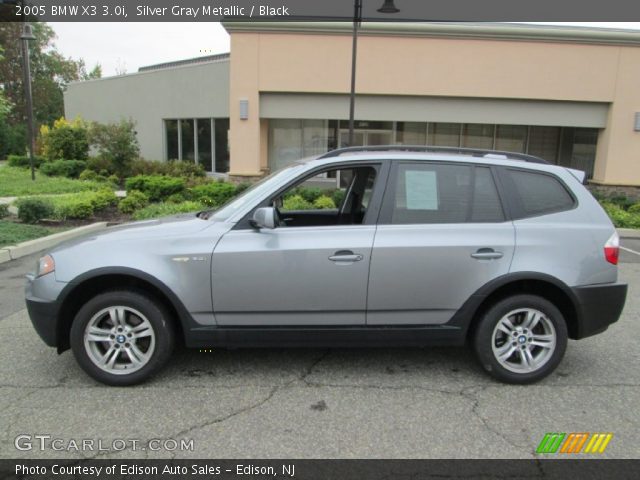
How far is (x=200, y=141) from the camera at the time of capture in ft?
73.6

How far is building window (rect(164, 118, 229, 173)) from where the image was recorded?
21578 millimetres

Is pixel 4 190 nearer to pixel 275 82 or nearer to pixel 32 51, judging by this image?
pixel 275 82

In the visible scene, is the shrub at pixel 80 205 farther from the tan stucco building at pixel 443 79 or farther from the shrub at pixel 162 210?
the tan stucco building at pixel 443 79

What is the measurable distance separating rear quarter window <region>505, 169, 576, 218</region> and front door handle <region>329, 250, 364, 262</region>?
4.32 feet

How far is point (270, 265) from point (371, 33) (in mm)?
13840

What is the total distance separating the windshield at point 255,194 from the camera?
401cm

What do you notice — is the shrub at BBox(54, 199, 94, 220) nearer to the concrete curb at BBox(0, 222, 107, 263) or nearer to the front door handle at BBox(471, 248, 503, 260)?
the concrete curb at BBox(0, 222, 107, 263)

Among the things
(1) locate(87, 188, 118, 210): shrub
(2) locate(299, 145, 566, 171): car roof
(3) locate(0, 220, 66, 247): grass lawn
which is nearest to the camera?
(2) locate(299, 145, 566, 171): car roof

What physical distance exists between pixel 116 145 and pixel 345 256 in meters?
19.4

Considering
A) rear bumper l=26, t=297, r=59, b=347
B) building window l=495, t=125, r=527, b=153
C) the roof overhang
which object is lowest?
rear bumper l=26, t=297, r=59, b=347

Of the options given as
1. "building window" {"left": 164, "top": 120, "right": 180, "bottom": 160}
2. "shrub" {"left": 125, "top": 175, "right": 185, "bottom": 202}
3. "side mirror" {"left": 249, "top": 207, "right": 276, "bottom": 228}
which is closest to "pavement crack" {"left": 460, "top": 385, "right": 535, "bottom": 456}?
"side mirror" {"left": 249, "top": 207, "right": 276, "bottom": 228}

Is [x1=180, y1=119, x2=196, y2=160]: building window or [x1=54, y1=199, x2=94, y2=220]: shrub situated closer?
[x1=54, y1=199, x2=94, y2=220]: shrub

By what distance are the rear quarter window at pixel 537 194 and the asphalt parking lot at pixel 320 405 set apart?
138cm

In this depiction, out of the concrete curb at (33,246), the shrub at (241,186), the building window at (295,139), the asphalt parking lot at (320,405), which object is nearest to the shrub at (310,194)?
the shrub at (241,186)
